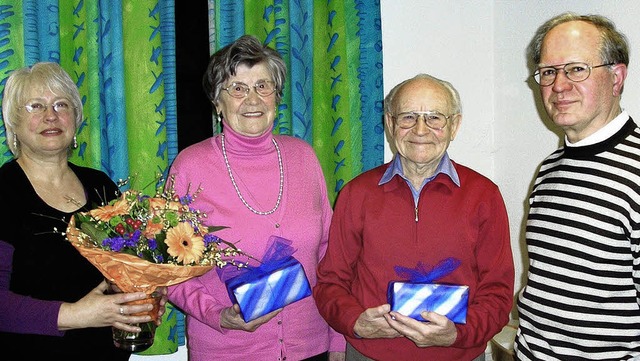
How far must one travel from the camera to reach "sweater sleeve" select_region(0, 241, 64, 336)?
6.19ft

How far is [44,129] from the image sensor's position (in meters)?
2.04

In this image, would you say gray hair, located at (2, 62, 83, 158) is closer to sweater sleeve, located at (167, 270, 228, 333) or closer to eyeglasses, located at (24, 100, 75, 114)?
eyeglasses, located at (24, 100, 75, 114)

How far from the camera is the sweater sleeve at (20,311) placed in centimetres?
189

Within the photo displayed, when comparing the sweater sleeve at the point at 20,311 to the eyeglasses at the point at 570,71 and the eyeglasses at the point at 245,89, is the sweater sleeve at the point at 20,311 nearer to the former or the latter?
the eyeglasses at the point at 245,89

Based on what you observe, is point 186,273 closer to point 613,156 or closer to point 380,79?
point 613,156

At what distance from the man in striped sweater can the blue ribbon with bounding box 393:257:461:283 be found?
0.24 m

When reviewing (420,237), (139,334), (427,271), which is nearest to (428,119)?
(420,237)

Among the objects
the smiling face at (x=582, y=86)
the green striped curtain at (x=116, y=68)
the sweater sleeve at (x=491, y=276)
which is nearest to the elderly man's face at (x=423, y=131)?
the sweater sleeve at (x=491, y=276)

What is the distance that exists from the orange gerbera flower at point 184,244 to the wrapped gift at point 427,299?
1.86 ft

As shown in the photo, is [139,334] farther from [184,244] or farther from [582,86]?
[582,86]

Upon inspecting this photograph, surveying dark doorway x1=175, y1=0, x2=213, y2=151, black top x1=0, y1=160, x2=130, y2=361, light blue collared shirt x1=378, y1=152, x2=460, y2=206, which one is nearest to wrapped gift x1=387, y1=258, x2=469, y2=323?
light blue collared shirt x1=378, y1=152, x2=460, y2=206

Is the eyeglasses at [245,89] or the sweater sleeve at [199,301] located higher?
the eyeglasses at [245,89]

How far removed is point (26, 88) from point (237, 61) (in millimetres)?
682

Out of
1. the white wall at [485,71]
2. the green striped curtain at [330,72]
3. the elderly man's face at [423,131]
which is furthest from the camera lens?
the white wall at [485,71]
